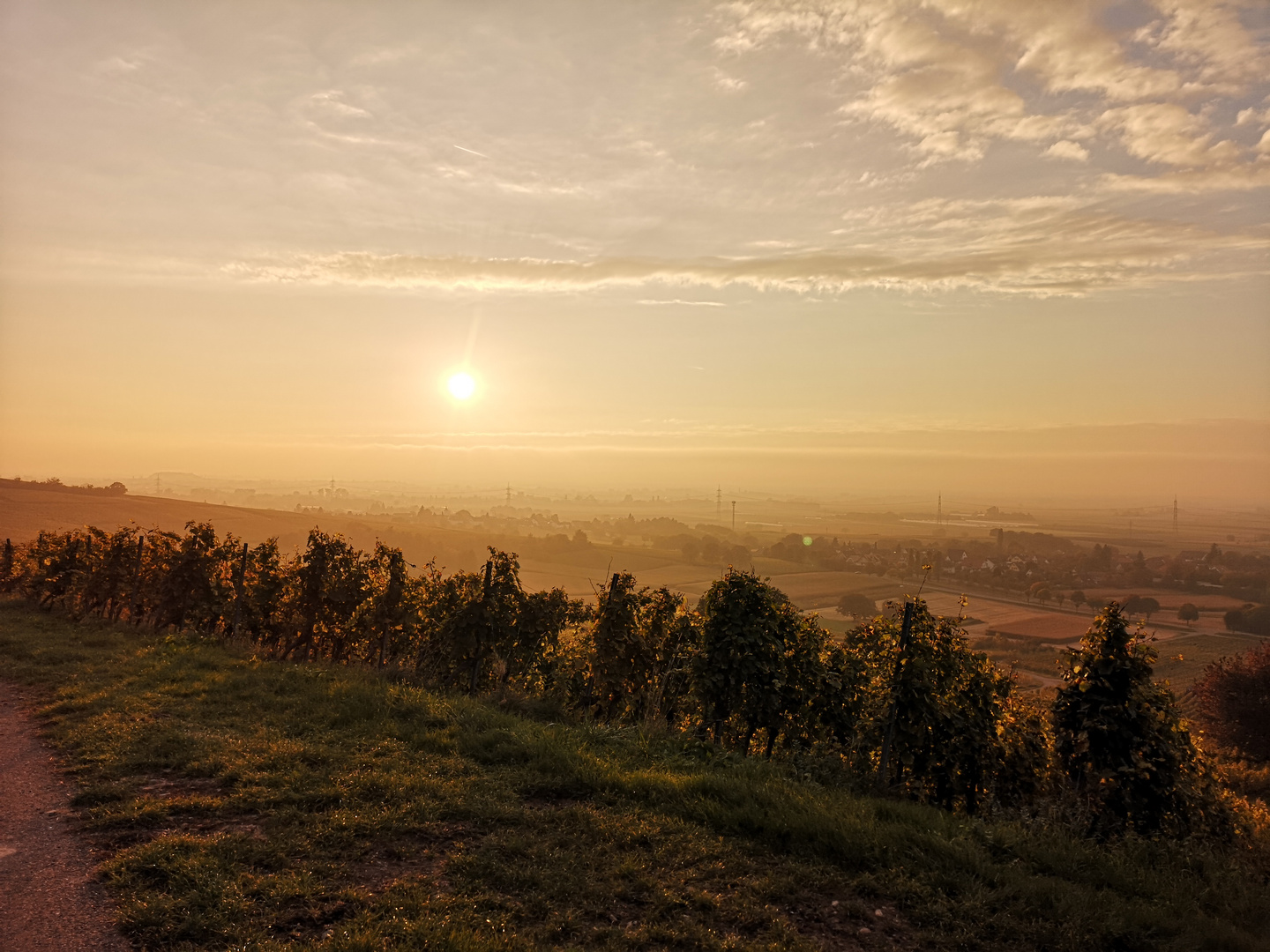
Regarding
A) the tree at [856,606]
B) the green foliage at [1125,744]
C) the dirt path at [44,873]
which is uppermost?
the green foliage at [1125,744]

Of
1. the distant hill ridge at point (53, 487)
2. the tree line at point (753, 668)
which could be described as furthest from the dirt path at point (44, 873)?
the distant hill ridge at point (53, 487)

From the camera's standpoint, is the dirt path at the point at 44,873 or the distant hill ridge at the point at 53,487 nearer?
the dirt path at the point at 44,873

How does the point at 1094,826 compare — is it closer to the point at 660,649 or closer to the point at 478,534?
the point at 660,649

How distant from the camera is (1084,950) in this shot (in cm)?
477

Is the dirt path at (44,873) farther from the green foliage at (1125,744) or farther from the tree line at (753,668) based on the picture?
the green foliage at (1125,744)

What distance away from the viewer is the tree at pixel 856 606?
53556 mm

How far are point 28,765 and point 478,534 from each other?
88.2 m

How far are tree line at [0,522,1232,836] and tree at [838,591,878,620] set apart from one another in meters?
43.0

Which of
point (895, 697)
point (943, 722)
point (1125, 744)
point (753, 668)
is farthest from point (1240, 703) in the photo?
point (753, 668)

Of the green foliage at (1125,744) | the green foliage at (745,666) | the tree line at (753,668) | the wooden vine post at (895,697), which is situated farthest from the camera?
the green foliage at (745,666)

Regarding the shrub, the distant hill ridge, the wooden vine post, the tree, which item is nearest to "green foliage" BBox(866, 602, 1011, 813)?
the wooden vine post

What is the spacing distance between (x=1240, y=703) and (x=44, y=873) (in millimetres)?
39765

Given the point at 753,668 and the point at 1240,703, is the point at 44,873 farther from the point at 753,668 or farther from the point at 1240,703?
the point at 1240,703

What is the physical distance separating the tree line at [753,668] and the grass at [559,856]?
4.29 ft
